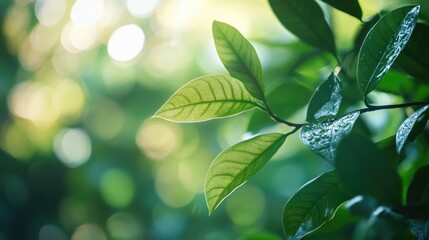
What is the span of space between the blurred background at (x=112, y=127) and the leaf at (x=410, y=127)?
3.63 feet

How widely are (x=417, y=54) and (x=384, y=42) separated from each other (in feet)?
0.23

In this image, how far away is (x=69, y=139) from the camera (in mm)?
1845

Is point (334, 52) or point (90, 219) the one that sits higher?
point (334, 52)

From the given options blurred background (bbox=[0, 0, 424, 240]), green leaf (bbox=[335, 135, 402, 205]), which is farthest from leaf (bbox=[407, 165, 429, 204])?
blurred background (bbox=[0, 0, 424, 240])

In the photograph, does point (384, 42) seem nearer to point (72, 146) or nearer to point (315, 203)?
point (315, 203)

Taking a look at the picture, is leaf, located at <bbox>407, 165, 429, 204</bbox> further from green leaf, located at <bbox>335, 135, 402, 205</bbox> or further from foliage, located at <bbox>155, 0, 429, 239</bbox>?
green leaf, located at <bbox>335, 135, 402, 205</bbox>

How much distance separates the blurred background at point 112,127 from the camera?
5.39ft

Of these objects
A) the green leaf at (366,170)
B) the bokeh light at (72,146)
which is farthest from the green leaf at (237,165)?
the bokeh light at (72,146)

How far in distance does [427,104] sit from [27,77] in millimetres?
1817

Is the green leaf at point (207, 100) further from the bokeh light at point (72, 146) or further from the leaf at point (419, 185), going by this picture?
the bokeh light at point (72, 146)

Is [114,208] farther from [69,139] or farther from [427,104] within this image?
[427,104]

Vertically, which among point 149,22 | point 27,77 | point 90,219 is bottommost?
point 90,219

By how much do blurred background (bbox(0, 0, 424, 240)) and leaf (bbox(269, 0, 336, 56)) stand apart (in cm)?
102

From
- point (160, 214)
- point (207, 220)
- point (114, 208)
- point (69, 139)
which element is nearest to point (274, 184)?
point (207, 220)
